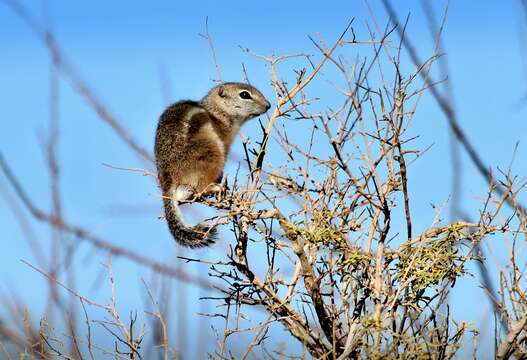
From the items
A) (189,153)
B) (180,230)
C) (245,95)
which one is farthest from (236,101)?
(180,230)

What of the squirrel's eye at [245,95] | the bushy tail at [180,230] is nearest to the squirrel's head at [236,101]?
the squirrel's eye at [245,95]

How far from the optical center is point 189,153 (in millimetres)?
4098

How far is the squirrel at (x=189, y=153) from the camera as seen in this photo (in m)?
3.73

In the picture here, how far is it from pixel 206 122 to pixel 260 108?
2.77ft

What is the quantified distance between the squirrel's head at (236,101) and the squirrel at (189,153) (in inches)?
1.4

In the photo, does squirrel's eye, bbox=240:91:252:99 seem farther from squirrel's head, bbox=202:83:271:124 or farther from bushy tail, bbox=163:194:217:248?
bushy tail, bbox=163:194:217:248

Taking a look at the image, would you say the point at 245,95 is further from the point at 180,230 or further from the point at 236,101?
the point at 180,230

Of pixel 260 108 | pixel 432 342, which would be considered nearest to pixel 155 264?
pixel 432 342

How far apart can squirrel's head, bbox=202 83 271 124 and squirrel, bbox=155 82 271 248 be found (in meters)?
0.04

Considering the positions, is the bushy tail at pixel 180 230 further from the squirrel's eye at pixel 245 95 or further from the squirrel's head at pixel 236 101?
the squirrel's eye at pixel 245 95

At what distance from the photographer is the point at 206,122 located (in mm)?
4477

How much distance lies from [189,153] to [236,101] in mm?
1158

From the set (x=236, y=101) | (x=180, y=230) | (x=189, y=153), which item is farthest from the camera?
(x=236, y=101)

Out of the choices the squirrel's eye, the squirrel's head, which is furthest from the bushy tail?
the squirrel's eye
